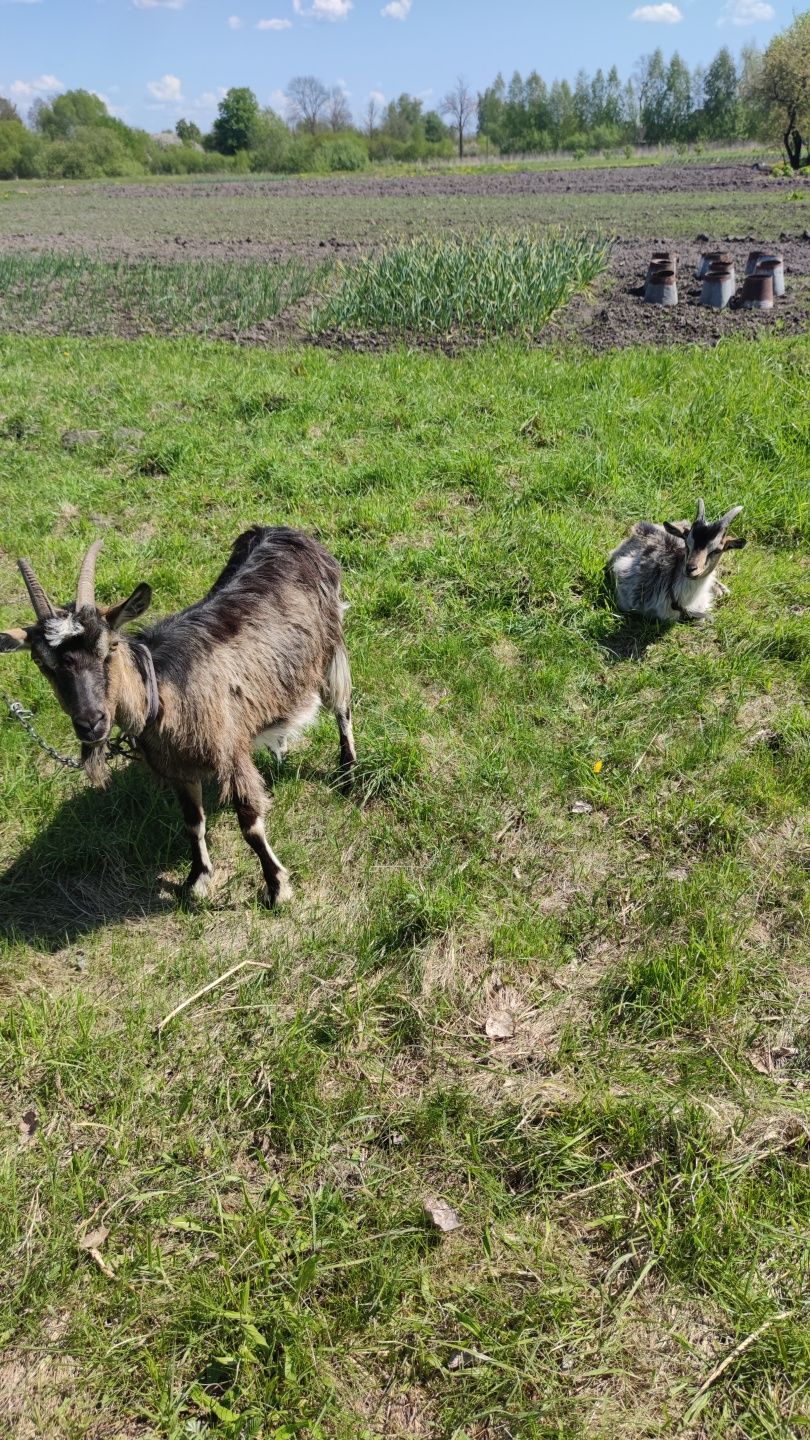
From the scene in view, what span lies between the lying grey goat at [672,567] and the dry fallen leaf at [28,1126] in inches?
163

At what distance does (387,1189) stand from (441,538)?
4348 millimetres

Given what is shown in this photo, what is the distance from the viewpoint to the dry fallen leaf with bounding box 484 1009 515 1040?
121 inches

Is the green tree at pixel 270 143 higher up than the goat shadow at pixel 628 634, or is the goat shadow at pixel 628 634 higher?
the green tree at pixel 270 143

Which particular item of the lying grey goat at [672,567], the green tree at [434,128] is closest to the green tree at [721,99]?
the green tree at [434,128]

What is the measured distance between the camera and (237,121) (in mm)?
81312

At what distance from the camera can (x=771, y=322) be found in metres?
9.64

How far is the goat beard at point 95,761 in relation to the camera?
3.09 m

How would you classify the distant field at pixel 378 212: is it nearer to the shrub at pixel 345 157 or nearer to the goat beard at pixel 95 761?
the goat beard at pixel 95 761

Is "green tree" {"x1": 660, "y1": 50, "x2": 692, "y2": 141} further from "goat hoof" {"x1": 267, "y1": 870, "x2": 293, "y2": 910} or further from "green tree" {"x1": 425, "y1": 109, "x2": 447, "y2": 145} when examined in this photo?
"goat hoof" {"x1": 267, "y1": 870, "x2": 293, "y2": 910}

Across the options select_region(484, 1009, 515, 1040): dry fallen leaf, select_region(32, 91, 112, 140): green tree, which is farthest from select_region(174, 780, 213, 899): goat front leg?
select_region(32, 91, 112, 140): green tree


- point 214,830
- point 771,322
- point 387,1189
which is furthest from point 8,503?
point 771,322

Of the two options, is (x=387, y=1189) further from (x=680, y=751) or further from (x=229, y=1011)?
(x=680, y=751)

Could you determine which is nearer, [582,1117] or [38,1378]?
[38,1378]

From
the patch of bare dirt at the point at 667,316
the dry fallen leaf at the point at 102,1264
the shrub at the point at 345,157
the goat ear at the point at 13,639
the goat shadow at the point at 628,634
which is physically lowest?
the dry fallen leaf at the point at 102,1264
